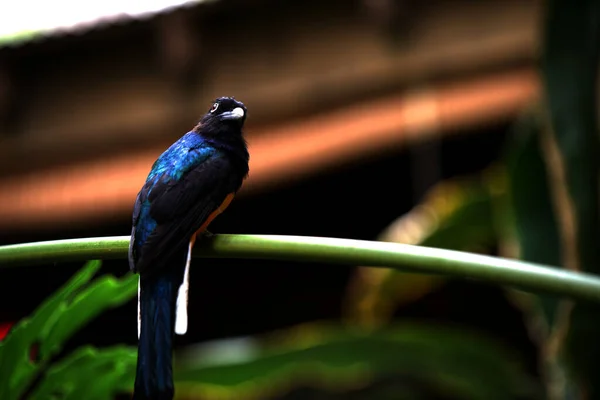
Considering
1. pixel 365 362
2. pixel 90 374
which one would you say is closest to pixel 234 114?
pixel 90 374

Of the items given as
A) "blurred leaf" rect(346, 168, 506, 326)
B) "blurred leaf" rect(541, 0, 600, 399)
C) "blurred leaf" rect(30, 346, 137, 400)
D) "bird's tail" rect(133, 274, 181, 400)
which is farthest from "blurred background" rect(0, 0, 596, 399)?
"bird's tail" rect(133, 274, 181, 400)

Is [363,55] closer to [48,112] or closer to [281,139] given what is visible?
[281,139]

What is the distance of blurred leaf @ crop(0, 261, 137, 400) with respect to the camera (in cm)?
90

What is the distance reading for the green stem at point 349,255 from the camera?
739 millimetres

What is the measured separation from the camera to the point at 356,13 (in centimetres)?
299

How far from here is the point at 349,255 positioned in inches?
31.7

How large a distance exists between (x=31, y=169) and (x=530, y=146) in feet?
5.11

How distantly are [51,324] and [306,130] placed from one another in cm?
205

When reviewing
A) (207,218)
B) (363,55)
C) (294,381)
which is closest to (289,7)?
(363,55)

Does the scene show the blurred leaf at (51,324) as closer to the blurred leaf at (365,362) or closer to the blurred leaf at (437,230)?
the blurred leaf at (365,362)

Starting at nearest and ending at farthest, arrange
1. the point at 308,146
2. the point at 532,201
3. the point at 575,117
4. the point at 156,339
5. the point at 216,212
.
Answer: the point at 156,339 → the point at 216,212 → the point at 575,117 → the point at 532,201 → the point at 308,146

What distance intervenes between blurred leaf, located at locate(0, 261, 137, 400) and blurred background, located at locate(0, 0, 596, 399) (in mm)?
1037

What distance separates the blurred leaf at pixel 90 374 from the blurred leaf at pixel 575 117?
1.12m

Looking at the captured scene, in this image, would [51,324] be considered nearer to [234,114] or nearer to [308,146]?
[234,114]
